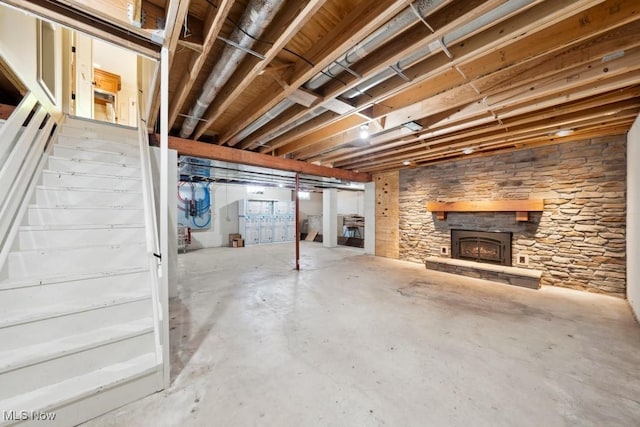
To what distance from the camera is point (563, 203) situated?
3.81 meters

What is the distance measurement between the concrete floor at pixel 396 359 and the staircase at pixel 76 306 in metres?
0.22

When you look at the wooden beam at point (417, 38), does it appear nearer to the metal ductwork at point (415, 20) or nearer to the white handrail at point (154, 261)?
the metal ductwork at point (415, 20)

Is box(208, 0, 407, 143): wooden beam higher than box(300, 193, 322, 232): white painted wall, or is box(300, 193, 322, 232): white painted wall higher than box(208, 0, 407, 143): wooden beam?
box(208, 0, 407, 143): wooden beam

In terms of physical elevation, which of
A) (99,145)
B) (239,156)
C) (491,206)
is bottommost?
(491,206)

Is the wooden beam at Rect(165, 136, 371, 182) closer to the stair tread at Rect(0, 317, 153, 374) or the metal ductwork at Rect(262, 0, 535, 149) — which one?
the metal ductwork at Rect(262, 0, 535, 149)

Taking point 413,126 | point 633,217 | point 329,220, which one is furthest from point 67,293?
point 329,220

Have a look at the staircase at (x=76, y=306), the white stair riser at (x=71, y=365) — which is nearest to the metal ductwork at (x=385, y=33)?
the staircase at (x=76, y=306)

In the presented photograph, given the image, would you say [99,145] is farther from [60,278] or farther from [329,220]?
[329,220]

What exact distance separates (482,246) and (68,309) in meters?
5.73

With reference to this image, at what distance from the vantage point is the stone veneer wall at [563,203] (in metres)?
3.44

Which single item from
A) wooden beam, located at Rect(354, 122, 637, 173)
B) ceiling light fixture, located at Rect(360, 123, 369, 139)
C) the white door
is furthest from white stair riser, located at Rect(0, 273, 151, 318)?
wooden beam, located at Rect(354, 122, 637, 173)

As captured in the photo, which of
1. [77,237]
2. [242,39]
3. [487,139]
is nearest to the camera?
[242,39]

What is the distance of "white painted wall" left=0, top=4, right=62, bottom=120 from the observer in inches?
81.4

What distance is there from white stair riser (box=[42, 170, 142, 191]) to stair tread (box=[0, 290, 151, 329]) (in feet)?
4.16
